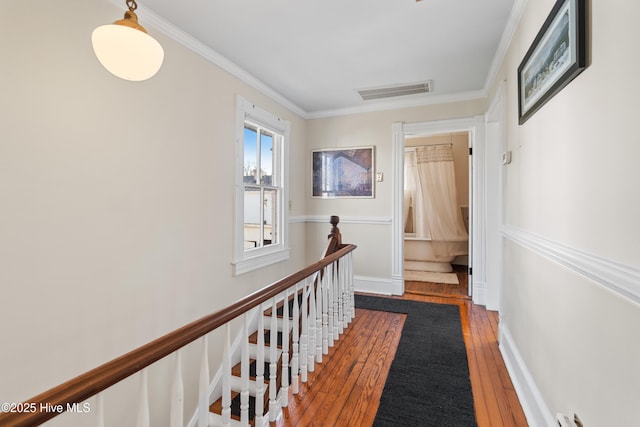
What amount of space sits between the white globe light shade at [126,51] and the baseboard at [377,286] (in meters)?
3.30

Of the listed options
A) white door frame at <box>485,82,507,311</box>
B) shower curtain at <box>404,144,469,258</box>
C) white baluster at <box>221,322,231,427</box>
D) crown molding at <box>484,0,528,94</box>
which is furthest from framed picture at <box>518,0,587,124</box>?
shower curtain at <box>404,144,469,258</box>

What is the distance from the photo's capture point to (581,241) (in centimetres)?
108

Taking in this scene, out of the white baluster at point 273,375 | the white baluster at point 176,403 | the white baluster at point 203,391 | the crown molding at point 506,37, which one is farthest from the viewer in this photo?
the crown molding at point 506,37

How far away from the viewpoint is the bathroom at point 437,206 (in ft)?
17.0

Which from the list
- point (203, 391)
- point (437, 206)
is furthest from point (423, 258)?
point (203, 391)

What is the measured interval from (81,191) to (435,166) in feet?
17.1

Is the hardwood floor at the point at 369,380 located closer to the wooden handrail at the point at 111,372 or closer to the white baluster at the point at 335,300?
the white baluster at the point at 335,300

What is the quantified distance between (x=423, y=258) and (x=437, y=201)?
42.8 inches

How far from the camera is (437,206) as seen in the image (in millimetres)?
5305

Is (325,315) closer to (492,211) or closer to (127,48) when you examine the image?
(127,48)

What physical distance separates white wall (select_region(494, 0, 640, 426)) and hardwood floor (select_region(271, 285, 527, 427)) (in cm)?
20

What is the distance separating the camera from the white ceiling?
1977 mm

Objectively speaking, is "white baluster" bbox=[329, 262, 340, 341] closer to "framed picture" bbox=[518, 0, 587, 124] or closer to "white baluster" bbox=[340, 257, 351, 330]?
"white baluster" bbox=[340, 257, 351, 330]

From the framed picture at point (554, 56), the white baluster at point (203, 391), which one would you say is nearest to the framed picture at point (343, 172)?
the framed picture at point (554, 56)
